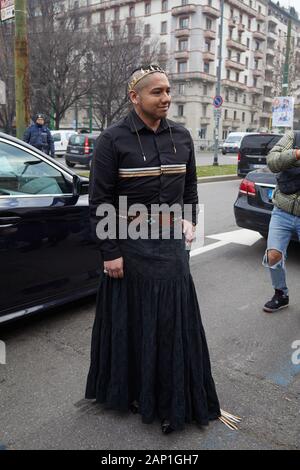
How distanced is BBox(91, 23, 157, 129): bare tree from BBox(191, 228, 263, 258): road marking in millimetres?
29828

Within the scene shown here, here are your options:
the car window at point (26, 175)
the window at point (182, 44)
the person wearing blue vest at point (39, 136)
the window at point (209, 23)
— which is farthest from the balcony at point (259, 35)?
the car window at point (26, 175)

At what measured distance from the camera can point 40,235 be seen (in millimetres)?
3395

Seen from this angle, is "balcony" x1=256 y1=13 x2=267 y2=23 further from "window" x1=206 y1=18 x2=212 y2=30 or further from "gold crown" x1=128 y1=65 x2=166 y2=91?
"gold crown" x1=128 y1=65 x2=166 y2=91

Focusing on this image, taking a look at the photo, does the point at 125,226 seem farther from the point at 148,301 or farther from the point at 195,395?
the point at 195,395

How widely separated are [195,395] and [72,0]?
4022 cm

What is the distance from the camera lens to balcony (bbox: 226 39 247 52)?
64750 mm

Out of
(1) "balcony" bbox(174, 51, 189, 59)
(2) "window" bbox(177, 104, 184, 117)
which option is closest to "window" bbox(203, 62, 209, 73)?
(1) "balcony" bbox(174, 51, 189, 59)

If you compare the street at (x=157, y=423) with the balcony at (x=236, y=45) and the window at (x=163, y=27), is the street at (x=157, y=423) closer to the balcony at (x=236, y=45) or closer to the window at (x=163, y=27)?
the window at (x=163, y=27)

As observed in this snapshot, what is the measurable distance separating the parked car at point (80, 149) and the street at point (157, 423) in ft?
50.7

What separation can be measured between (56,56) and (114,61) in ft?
17.0

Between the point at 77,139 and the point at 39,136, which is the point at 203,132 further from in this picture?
the point at 39,136

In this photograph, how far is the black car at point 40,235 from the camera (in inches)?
128

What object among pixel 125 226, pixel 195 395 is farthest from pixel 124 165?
pixel 195 395

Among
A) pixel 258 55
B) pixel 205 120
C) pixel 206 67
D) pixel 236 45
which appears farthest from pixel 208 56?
pixel 258 55
